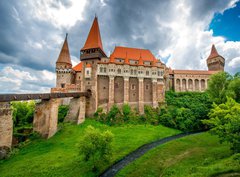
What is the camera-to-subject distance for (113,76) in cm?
3872

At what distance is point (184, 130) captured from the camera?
1307 inches

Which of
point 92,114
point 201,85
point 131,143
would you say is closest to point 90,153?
point 131,143

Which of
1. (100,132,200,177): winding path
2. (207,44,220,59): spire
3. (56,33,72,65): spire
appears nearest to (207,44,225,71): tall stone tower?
(207,44,220,59): spire

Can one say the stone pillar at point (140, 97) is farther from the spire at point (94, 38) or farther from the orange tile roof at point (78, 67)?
the orange tile roof at point (78, 67)

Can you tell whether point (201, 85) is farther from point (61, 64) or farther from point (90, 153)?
point (90, 153)

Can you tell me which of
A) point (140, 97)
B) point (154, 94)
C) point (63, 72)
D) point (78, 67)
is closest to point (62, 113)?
point (63, 72)

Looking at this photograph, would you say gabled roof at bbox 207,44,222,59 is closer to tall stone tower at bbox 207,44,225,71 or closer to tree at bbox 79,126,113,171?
tall stone tower at bbox 207,44,225,71

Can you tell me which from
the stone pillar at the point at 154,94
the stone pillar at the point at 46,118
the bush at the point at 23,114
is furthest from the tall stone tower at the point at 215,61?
the bush at the point at 23,114

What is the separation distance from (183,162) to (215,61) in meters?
61.1

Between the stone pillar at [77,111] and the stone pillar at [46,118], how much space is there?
6.00m

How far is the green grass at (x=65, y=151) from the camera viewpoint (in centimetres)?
1672

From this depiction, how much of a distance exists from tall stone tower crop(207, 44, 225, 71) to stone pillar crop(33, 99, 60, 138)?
6416 cm

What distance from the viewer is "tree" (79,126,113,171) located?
16153 millimetres

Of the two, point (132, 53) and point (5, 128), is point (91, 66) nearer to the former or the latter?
point (132, 53)
